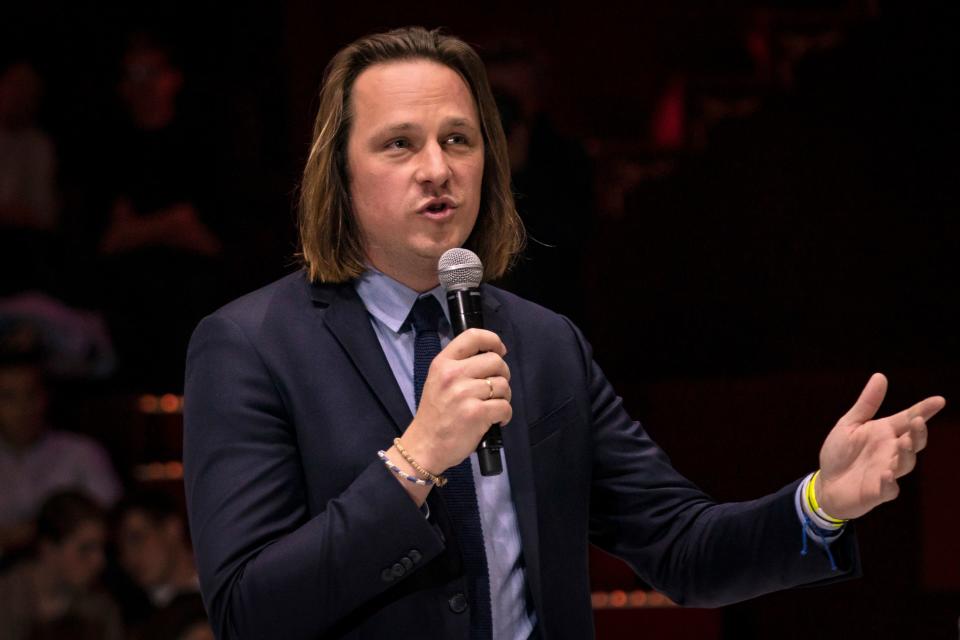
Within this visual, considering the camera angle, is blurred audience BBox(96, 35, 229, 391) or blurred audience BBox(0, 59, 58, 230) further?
blurred audience BBox(0, 59, 58, 230)

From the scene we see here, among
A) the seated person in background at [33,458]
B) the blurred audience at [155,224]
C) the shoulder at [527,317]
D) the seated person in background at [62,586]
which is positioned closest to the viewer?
the shoulder at [527,317]

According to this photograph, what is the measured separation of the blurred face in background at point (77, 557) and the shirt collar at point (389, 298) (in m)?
2.62

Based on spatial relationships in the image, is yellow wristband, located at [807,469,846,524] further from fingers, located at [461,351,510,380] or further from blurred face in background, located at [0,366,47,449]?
blurred face in background, located at [0,366,47,449]

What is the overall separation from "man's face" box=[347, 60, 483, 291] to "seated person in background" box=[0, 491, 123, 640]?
2612mm

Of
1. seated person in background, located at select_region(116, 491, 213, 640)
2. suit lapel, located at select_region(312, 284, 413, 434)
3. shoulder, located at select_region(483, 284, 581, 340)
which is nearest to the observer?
suit lapel, located at select_region(312, 284, 413, 434)

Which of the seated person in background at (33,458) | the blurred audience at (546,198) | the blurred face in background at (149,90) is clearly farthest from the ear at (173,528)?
the blurred face in background at (149,90)

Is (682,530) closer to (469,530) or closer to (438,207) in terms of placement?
(469,530)

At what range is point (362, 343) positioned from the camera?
185 cm

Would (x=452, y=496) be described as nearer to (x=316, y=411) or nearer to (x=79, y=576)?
(x=316, y=411)

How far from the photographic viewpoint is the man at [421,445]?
164 centimetres

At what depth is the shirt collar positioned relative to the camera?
192 cm

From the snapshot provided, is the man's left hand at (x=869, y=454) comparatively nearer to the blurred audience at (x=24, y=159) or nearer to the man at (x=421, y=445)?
the man at (x=421, y=445)

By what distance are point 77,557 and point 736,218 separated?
2.47 meters

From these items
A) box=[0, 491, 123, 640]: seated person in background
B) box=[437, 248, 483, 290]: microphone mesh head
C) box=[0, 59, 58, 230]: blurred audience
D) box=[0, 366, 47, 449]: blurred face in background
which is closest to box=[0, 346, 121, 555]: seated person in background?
box=[0, 366, 47, 449]: blurred face in background
